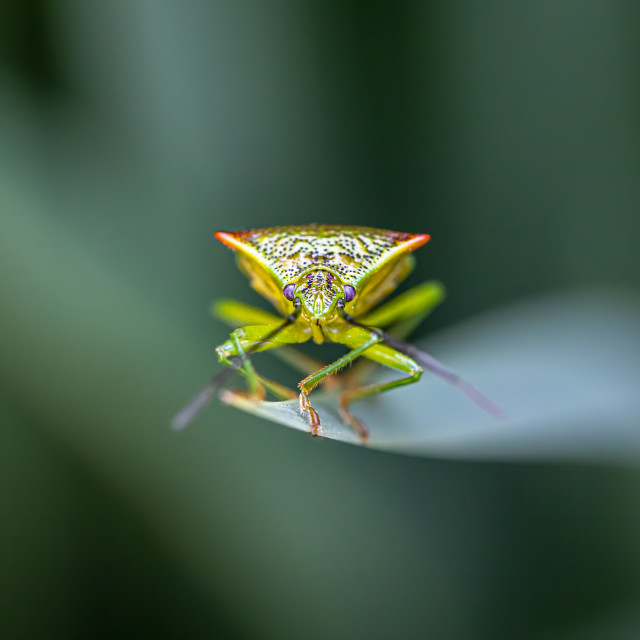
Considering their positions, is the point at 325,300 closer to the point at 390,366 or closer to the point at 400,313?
the point at 390,366

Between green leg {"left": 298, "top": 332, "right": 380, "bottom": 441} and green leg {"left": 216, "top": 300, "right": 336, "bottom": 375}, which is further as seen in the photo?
green leg {"left": 216, "top": 300, "right": 336, "bottom": 375}

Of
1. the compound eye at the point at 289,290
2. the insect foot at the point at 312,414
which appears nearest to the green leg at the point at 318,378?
the insect foot at the point at 312,414

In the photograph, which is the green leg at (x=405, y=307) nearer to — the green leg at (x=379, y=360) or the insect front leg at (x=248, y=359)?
the green leg at (x=379, y=360)

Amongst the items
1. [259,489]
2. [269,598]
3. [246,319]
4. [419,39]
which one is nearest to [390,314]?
[246,319]

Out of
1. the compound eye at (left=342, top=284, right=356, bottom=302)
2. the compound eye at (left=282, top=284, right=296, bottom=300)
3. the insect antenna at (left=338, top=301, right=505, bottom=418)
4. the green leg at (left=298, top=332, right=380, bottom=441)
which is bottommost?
the insect antenna at (left=338, top=301, right=505, bottom=418)

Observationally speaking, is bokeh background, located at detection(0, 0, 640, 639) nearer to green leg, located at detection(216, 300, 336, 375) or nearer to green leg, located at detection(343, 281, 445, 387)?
green leg, located at detection(216, 300, 336, 375)

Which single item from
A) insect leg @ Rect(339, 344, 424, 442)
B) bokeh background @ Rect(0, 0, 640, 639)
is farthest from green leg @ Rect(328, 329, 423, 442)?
bokeh background @ Rect(0, 0, 640, 639)
